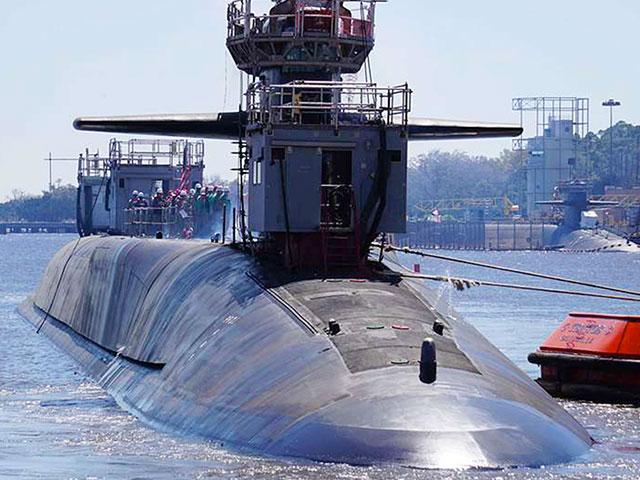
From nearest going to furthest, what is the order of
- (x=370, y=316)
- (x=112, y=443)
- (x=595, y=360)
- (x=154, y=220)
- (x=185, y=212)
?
(x=370, y=316) < (x=112, y=443) < (x=595, y=360) < (x=185, y=212) < (x=154, y=220)

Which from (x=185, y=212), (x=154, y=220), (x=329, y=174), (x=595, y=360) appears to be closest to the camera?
(x=329, y=174)

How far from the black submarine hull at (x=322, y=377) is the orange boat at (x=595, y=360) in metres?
5.32

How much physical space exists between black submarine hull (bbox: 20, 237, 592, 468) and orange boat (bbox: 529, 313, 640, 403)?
5319 mm

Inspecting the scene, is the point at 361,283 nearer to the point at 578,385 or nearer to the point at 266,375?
the point at 266,375

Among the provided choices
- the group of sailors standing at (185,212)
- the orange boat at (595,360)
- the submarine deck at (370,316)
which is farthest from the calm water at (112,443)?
the group of sailors standing at (185,212)

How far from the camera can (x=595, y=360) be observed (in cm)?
3203

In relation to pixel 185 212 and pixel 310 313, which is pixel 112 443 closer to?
pixel 310 313

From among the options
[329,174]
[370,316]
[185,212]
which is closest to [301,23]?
[329,174]

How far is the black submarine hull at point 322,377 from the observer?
20.0m

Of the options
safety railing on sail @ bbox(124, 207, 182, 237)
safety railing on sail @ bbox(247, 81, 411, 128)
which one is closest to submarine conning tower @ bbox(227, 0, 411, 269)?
safety railing on sail @ bbox(247, 81, 411, 128)

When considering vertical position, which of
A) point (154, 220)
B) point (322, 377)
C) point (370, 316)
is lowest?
point (322, 377)

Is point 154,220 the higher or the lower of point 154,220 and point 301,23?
the lower

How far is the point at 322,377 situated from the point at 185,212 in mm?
34601

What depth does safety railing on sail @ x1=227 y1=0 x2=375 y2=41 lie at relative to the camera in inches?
1288
